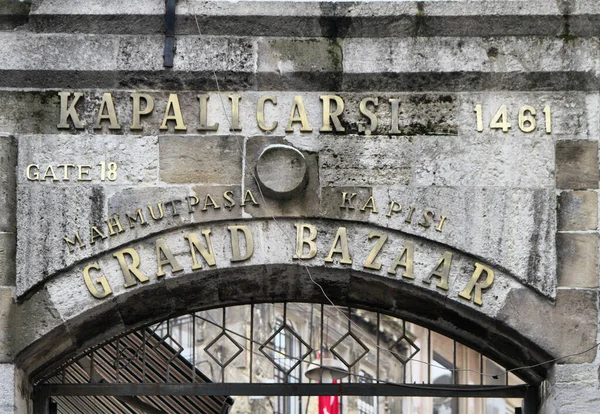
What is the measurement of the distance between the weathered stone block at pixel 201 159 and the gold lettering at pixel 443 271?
1340mm

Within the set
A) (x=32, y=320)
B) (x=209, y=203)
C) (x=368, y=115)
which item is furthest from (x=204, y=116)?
(x=32, y=320)

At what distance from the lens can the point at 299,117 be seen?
35.7 feet

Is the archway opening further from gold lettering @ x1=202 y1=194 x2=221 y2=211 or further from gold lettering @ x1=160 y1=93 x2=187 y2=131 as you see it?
gold lettering @ x1=160 y1=93 x2=187 y2=131

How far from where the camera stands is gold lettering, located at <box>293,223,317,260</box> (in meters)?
10.7

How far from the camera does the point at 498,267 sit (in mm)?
10648

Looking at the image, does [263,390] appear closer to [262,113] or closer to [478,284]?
[478,284]

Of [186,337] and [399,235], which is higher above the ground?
[186,337]

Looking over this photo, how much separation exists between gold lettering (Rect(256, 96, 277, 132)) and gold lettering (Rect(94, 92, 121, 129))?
0.89m

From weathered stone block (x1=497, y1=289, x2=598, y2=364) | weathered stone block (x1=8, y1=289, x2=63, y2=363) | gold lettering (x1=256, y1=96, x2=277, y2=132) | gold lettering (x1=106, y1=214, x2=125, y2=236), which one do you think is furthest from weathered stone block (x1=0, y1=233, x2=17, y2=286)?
weathered stone block (x1=497, y1=289, x2=598, y2=364)

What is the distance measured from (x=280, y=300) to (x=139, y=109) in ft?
5.22

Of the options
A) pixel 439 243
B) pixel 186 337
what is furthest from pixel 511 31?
pixel 186 337

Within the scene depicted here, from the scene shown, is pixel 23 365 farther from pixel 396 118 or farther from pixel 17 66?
pixel 396 118

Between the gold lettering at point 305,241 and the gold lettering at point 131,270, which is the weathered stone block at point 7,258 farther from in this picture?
the gold lettering at point 305,241

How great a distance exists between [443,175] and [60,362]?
2788mm
